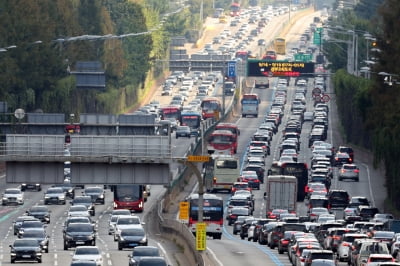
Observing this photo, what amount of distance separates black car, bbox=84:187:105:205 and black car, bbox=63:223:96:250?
4133 centimetres

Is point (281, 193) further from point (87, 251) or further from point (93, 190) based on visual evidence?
point (87, 251)

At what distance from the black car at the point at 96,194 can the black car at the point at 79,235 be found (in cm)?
4133

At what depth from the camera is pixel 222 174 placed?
148 metres

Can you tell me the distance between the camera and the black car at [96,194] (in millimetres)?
142125

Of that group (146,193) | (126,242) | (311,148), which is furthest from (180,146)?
(126,242)

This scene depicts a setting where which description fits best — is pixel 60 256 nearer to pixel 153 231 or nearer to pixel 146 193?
pixel 153 231

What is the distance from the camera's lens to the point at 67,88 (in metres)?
192

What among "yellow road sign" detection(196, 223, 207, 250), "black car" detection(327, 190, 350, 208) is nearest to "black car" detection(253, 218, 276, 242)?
"yellow road sign" detection(196, 223, 207, 250)

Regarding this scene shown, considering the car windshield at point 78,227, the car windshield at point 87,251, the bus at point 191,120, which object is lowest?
the bus at point 191,120

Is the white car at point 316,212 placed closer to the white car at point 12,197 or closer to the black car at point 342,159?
the white car at point 12,197

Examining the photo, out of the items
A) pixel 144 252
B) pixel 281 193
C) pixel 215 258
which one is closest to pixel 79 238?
pixel 215 258

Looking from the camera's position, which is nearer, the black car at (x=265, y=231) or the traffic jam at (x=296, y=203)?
the traffic jam at (x=296, y=203)

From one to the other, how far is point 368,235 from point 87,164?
1555cm

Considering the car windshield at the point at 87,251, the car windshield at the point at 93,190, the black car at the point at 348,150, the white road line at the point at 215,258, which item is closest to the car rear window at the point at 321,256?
the white road line at the point at 215,258
